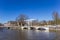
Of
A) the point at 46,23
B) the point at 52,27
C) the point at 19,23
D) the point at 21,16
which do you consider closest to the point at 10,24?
the point at 19,23

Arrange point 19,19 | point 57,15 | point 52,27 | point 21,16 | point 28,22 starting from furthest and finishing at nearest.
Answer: point 28,22
point 19,19
point 21,16
point 52,27
point 57,15

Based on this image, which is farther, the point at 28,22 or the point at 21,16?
the point at 28,22

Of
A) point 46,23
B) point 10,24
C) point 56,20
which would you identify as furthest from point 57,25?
point 10,24

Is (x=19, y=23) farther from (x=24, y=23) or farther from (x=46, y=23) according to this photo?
(x=46, y=23)

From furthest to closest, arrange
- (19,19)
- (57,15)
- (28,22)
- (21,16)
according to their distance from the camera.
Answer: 1. (28,22)
2. (19,19)
3. (21,16)
4. (57,15)

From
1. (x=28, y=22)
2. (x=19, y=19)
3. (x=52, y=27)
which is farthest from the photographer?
(x=28, y=22)

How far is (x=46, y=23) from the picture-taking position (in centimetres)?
1911

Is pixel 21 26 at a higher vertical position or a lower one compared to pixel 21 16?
lower

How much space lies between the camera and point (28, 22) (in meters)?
21.0

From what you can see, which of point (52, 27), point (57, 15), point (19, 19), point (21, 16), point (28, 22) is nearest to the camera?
point (57, 15)

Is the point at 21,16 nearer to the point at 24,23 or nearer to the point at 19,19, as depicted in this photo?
the point at 19,19

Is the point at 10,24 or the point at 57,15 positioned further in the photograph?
the point at 10,24

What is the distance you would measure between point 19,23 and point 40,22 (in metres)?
3.04

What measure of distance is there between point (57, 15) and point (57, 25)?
1.19m
